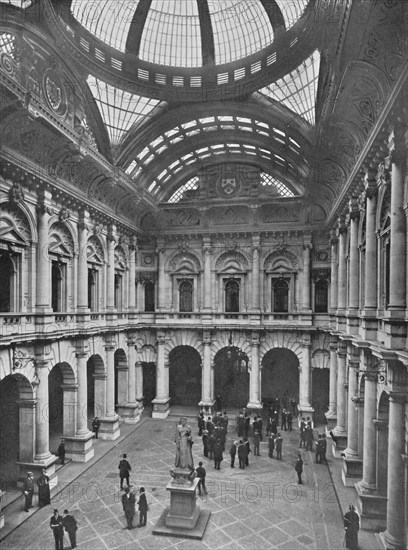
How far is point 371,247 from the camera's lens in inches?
Result: 522

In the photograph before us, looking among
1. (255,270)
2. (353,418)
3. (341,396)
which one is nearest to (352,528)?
(353,418)

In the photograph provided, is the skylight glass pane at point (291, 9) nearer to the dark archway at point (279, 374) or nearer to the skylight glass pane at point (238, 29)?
the skylight glass pane at point (238, 29)

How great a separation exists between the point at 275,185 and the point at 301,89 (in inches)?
330

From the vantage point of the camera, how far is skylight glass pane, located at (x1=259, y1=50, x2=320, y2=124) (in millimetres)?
16125

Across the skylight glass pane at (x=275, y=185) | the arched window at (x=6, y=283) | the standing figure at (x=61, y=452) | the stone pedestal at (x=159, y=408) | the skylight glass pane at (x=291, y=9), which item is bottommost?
the stone pedestal at (x=159, y=408)

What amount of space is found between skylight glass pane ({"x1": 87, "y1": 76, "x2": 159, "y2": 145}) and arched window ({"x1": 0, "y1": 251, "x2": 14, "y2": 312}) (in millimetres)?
8588

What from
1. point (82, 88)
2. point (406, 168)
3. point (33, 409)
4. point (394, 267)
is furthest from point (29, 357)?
point (406, 168)

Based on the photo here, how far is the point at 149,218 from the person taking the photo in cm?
2622

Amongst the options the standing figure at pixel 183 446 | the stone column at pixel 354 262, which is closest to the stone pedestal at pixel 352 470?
the stone column at pixel 354 262

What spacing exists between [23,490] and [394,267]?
1380 cm

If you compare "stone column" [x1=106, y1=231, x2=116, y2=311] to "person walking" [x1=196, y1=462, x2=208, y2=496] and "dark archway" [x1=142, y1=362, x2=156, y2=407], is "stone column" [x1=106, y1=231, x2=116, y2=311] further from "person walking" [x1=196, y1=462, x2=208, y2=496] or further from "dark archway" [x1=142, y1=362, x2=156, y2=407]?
"person walking" [x1=196, y1=462, x2=208, y2=496]

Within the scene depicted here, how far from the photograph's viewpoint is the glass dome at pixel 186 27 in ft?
52.7

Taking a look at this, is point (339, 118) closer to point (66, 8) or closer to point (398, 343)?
point (398, 343)

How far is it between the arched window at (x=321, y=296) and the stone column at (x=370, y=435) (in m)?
11.6
